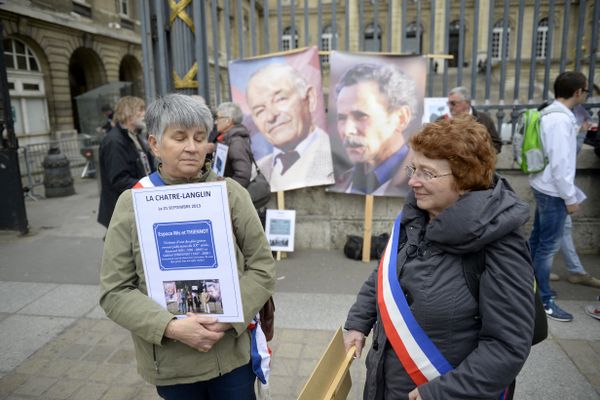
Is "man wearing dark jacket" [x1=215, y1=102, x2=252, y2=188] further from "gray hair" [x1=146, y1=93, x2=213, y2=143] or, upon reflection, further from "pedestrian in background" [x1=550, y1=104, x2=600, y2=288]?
"pedestrian in background" [x1=550, y1=104, x2=600, y2=288]

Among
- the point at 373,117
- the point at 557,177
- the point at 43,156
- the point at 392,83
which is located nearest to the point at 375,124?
the point at 373,117

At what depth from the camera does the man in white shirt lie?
3.64m

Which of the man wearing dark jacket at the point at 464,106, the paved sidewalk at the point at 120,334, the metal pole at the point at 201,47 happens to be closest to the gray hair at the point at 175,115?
the paved sidewalk at the point at 120,334

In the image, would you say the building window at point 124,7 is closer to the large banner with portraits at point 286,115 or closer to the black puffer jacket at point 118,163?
the large banner with portraits at point 286,115

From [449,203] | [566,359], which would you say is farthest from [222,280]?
[566,359]

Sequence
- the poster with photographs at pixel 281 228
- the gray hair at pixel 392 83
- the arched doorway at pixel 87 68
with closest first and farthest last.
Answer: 1. the gray hair at pixel 392 83
2. the poster with photographs at pixel 281 228
3. the arched doorway at pixel 87 68

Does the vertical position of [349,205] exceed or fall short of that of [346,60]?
it falls short

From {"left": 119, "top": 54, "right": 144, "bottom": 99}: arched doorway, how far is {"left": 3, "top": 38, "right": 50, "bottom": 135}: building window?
667cm

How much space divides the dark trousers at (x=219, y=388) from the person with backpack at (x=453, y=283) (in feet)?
1.73

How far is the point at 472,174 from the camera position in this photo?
1.56m

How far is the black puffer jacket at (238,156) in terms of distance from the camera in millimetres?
4496

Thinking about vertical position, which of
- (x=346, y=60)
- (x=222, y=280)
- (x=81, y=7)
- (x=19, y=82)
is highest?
(x=81, y=7)

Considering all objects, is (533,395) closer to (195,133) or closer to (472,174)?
(472,174)

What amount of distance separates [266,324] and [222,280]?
53cm
